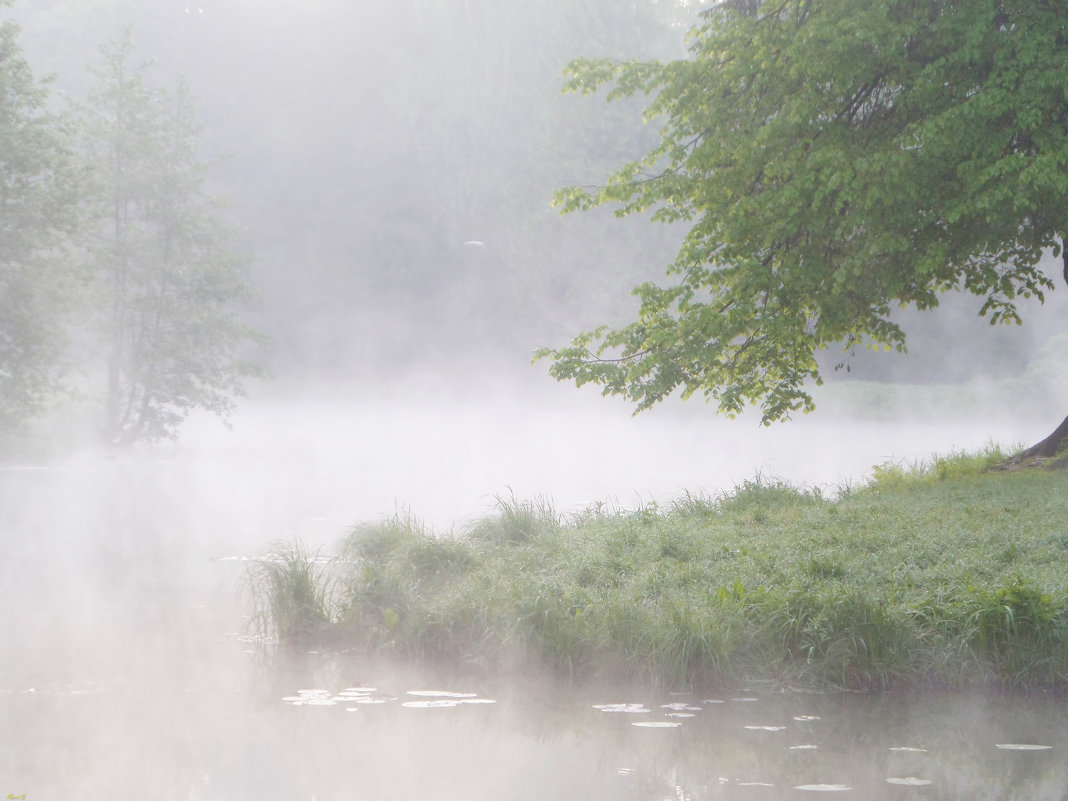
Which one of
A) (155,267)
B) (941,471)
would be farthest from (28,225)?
(941,471)

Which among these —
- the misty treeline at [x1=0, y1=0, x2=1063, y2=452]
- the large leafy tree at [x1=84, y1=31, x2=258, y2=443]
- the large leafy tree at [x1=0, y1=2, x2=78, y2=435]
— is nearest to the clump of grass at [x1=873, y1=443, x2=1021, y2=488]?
the large leafy tree at [x1=0, y1=2, x2=78, y2=435]

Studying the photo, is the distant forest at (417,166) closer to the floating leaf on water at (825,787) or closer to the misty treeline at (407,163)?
the misty treeline at (407,163)

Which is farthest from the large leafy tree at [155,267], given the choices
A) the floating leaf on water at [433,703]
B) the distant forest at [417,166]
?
the floating leaf on water at [433,703]

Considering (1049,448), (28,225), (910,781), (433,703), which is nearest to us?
(910,781)

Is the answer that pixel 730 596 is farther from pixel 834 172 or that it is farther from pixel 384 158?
pixel 384 158

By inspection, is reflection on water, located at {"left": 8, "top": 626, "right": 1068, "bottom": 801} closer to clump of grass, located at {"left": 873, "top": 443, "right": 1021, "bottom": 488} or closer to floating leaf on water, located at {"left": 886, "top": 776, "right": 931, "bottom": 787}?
floating leaf on water, located at {"left": 886, "top": 776, "right": 931, "bottom": 787}

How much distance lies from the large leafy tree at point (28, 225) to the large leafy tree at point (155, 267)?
24.8 feet

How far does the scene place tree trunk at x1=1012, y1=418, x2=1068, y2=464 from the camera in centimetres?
1451

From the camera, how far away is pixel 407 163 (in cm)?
6831

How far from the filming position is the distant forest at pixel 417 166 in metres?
53.7

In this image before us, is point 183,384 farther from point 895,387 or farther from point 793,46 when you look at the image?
point 895,387

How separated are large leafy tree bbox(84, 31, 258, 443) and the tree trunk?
80.2 feet

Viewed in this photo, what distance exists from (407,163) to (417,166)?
1125 millimetres

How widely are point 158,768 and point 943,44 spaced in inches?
450
